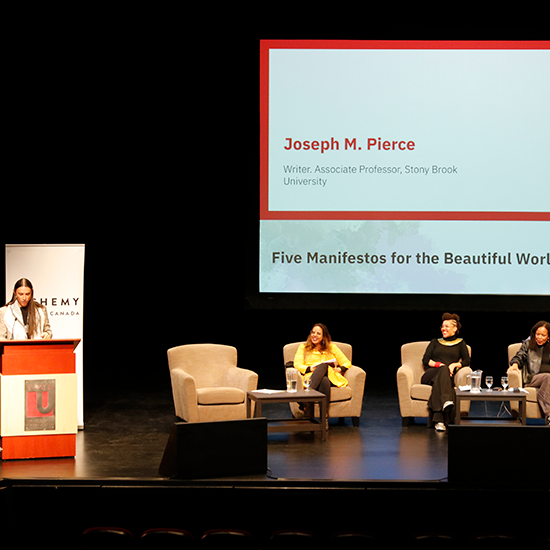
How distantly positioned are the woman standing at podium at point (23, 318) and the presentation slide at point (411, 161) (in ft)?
10.2

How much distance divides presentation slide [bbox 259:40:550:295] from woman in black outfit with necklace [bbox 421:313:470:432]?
121 centimetres

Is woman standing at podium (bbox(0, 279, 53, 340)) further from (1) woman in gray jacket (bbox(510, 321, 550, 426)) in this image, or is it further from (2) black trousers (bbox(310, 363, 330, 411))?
(1) woman in gray jacket (bbox(510, 321, 550, 426))

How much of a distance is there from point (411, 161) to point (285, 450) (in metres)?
3.61

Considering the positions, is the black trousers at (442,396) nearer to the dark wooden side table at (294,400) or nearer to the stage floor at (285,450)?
the stage floor at (285,450)

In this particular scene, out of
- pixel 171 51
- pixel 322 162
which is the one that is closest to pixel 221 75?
pixel 171 51

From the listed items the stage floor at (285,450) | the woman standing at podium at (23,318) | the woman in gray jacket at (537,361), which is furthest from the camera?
the woman in gray jacket at (537,361)

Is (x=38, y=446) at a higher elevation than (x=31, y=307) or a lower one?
lower

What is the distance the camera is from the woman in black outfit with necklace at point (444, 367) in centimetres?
719

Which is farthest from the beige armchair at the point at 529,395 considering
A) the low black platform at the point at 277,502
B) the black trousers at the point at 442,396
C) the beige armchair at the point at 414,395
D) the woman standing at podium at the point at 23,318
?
the woman standing at podium at the point at 23,318

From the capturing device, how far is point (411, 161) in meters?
8.61

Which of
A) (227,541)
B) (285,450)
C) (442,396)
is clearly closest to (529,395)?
(442,396)

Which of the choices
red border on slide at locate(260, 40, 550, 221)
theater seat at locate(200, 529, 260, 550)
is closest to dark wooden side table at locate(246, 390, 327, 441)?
red border on slide at locate(260, 40, 550, 221)

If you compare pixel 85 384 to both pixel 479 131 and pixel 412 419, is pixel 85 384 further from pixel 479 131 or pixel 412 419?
pixel 479 131

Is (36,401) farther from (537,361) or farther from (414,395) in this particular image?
(537,361)
